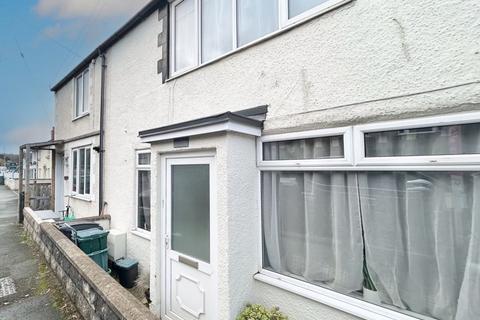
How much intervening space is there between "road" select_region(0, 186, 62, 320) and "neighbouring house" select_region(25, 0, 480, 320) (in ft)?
6.10

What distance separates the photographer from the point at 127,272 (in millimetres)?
6484

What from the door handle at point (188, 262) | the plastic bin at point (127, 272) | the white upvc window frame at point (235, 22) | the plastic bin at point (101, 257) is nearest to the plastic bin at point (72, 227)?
the plastic bin at point (101, 257)

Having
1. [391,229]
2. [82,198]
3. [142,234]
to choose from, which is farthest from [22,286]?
[391,229]

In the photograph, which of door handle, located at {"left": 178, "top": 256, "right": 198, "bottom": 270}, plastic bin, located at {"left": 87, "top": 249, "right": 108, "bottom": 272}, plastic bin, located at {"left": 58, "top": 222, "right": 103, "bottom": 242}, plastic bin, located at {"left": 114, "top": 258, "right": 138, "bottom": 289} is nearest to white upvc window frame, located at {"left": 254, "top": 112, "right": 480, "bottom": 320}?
door handle, located at {"left": 178, "top": 256, "right": 198, "bottom": 270}

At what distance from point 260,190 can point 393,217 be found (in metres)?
1.86

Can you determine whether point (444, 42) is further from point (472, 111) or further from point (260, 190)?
point (260, 190)

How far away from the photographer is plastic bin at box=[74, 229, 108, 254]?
6375 mm

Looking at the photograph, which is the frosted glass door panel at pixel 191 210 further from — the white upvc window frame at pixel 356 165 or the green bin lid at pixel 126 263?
the green bin lid at pixel 126 263

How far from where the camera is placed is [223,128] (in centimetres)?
350

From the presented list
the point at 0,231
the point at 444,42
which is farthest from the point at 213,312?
the point at 0,231

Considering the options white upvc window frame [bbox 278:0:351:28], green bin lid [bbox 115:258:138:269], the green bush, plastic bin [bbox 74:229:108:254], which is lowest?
green bin lid [bbox 115:258:138:269]

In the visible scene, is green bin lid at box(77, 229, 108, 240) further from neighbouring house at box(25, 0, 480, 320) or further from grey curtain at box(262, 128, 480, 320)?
grey curtain at box(262, 128, 480, 320)

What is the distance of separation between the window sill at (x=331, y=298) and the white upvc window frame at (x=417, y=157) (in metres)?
1.66

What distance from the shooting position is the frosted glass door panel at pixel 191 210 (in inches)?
163
